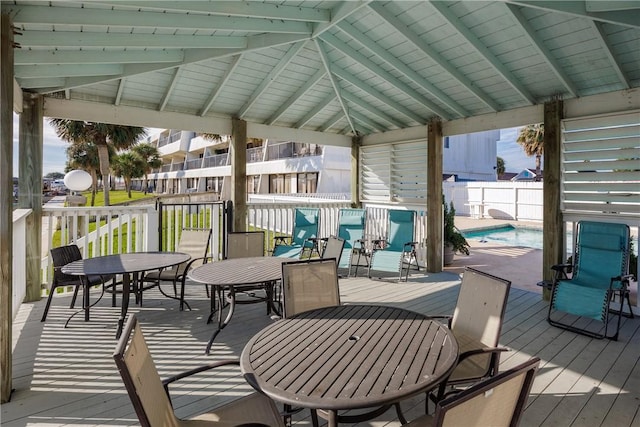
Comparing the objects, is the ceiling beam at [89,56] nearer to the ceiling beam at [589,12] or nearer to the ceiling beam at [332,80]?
the ceiling beam at [332,80]

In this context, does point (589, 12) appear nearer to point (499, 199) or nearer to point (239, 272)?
point (239, 272)

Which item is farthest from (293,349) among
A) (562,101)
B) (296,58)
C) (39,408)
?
(562,101)

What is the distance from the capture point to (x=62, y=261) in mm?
4410

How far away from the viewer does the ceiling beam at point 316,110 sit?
22.3 feet

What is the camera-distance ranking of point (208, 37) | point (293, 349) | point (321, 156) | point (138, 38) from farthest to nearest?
point (321, 156) < point (208, 37) < point (138, 38) < point (293, 349)

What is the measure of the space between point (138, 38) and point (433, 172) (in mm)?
5178

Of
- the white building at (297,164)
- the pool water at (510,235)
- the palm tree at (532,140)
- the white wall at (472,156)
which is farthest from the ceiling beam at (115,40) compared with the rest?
the palm tree at (532,140)

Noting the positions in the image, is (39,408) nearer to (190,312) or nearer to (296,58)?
(190,312)

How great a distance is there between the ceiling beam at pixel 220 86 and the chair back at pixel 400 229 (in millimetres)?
3766

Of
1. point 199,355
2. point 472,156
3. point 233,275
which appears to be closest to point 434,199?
point 233,275

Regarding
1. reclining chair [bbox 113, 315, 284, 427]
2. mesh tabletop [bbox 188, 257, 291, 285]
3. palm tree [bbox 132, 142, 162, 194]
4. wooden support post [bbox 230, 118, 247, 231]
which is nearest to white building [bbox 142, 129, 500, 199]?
palm tree [bbox 132, 142, 162, 194]

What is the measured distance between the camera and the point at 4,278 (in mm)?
2643

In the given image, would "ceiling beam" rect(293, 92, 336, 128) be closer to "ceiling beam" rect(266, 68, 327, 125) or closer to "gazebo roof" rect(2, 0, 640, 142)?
"gazebo roof" rect(2, 0, 640, 142)

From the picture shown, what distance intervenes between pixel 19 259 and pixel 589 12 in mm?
6778
